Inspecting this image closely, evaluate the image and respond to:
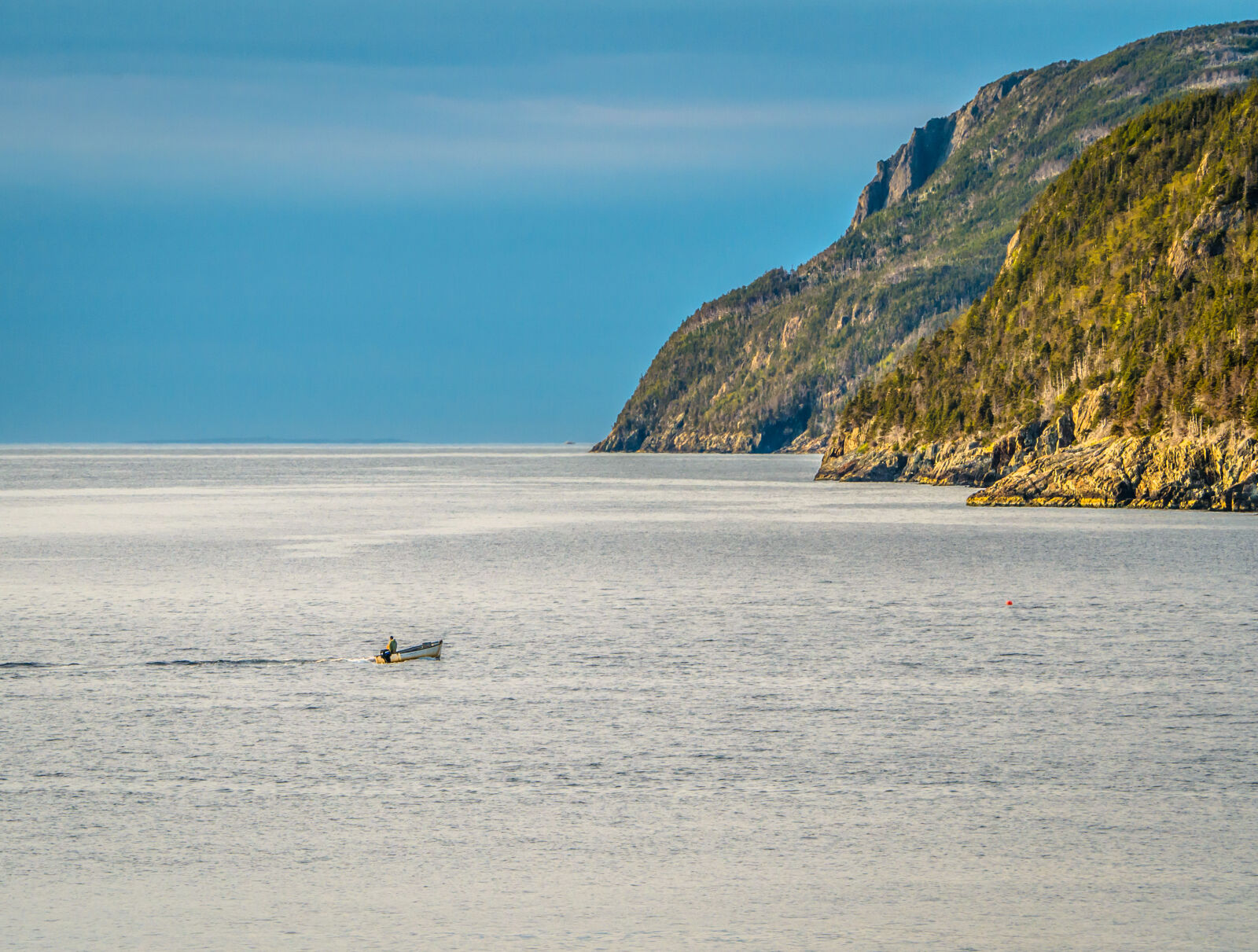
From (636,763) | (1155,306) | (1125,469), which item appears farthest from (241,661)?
(1155,306)

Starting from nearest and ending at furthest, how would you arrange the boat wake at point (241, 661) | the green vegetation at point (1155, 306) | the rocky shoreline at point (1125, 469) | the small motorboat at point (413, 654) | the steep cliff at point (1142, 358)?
1. the small motorboat at point (413, 654)
2. the boat wake at point (241, 661)
3. the rocky shoreline at point (1125, 469)
4. the steep cliff at point (1142, 358)
5. the green vegetation at point (1155, 306)

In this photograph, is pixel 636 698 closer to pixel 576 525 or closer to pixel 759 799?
pixel 759 799

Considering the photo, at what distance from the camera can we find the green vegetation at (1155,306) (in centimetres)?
12281

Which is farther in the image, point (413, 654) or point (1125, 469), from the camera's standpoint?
point (1125, 469)

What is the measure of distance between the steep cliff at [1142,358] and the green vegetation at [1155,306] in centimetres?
24

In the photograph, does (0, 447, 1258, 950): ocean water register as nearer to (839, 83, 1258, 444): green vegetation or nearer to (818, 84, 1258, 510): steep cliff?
(818, 84, 1258, 510): steep cliff

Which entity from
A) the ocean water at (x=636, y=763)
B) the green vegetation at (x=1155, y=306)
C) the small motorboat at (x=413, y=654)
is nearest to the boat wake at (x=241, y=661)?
the ocean water at (x=636, y=763)

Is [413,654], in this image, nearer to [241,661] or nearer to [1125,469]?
[241,661]

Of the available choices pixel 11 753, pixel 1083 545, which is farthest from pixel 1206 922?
pixel 1083 545

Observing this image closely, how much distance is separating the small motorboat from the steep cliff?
88.8 metres

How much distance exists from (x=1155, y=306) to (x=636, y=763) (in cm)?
13950

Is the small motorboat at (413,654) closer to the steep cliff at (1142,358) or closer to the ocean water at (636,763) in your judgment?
the ocean water at (636,763)

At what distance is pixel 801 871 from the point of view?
68.0 ft

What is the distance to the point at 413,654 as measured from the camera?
41281 millimetres
